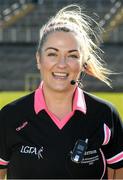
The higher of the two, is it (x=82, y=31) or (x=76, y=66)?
(x=82, y=31)

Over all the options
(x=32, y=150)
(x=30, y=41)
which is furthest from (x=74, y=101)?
(x=30, y=41)

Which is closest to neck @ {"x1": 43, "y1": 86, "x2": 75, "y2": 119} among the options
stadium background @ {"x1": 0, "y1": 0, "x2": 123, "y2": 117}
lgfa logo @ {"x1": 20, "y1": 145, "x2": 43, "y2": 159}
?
lgfa logo @ {"x1": 20, "y1": 145, "x2": 43, "y2": 159}

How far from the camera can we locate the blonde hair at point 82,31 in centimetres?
310

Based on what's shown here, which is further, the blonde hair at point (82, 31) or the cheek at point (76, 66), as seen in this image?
the blonde hair at point (82, 31)

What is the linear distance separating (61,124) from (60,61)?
13.3 inches

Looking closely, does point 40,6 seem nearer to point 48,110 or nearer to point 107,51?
point 107,51

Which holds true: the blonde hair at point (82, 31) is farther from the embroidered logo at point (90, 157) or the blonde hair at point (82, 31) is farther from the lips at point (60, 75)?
the embroidered logo at point (90, 157)

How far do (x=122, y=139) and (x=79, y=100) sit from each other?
33 cm

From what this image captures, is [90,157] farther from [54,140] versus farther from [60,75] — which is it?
[60,75]

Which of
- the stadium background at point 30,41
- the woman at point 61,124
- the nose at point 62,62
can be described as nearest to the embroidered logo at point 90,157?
the woman at point 61,124

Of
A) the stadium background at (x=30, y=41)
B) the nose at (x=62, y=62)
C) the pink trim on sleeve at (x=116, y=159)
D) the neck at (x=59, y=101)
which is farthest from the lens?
the stadium background at (x=30, y=41)

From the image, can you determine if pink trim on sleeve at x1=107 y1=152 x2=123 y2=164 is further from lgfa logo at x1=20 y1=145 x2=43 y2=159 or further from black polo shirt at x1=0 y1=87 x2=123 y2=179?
lgfa logo at x1=20 y1=145 x2=43 y2=159

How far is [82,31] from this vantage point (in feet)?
10.4

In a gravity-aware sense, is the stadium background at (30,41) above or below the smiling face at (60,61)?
below
